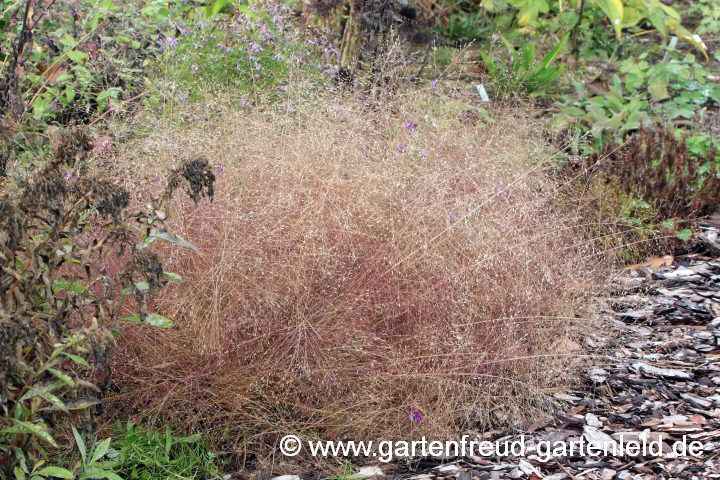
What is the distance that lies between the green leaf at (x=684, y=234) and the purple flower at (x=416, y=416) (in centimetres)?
194

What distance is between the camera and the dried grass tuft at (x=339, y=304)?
8.79 feet

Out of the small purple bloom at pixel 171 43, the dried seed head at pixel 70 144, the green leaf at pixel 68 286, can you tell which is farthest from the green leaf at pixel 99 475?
the small purple bloom at pixel 171 43

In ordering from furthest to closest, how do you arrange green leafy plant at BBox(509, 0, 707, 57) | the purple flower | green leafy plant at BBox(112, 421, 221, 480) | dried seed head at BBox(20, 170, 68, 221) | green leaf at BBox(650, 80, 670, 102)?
green leafy plant at BBox(509, 0, 707, 57) < green leaf at BBox(650, 80, 670, 102) < the purple flower < green leafy plant at BBox(112, 421, 221, 480) < dried seed head at BBox(20, 170, 68, 221)

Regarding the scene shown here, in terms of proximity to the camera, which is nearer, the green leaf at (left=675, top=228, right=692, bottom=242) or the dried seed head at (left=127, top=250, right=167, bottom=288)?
the dried seed head at (left=127, top=250, right=167, bottom=288)

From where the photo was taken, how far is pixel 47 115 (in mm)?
4047

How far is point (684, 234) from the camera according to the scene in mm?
4098

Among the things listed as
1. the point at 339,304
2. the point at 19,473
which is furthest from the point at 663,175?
the point at 19,473

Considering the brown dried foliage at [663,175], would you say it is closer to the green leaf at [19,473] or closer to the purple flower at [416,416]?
the purple flower at [416,416]

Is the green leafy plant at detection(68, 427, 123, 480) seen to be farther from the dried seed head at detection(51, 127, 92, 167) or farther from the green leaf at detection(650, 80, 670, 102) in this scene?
the green leaf at detection(650, 80, 670, 102)

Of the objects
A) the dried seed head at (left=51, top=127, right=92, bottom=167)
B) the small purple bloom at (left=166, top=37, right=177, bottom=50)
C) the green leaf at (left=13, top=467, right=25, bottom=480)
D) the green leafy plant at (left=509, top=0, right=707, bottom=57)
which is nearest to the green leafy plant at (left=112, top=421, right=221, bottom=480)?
the green leaf at (left=13, top=467, right=25, bottom=480)

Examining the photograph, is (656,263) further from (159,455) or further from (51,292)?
(51,292)

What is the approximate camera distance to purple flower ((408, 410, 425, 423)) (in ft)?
8.77

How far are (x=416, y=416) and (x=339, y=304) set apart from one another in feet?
1.44

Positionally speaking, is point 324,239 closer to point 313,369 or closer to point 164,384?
point 313,369
